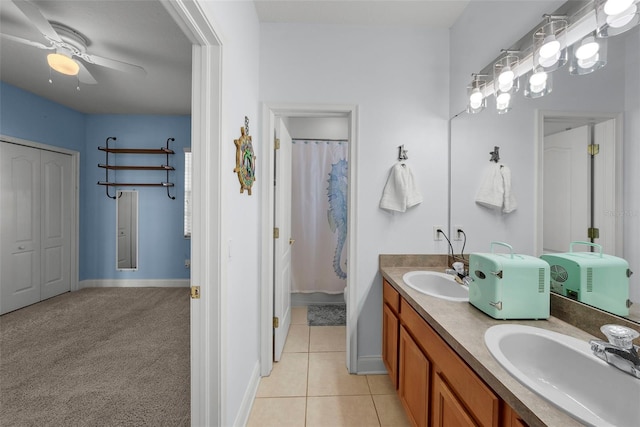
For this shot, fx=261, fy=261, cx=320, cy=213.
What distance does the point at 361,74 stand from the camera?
2043 mm

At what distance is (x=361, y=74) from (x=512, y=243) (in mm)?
1574

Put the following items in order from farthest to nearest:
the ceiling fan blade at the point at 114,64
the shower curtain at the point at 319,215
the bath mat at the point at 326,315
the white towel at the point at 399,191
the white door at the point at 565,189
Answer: the shower curtain at the point at 319,215
the bath mat at the point at 326,315
the ceiling fan blade at the point at 114,64
the white towel at the point at 399,191
the white door at the point at 565,189

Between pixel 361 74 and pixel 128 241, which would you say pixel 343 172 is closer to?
pixel 361 74

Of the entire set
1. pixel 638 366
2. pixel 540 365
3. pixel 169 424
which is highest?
pixel 638 366

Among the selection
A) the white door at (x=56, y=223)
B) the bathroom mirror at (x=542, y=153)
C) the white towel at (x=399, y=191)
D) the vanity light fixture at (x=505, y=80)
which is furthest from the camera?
the white door at (x=56, y=223)

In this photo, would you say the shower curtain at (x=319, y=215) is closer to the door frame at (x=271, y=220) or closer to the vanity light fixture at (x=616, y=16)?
the door frame at (x=271, y=220)

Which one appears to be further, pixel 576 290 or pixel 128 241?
pixel 128 241

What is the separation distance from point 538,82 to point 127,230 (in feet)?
16.3

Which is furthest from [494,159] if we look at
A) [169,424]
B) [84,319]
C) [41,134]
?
[41,134]

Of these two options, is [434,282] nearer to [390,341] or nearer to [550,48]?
[390,341]

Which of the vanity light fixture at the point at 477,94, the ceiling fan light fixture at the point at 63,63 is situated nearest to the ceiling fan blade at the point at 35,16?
the ceiling fan light fixture at the point at 63,63

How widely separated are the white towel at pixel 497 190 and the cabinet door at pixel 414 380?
0.92 metres

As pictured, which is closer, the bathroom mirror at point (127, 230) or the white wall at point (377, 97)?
the white wall at point (377, 97)

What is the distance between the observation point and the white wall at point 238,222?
48.0 inches
